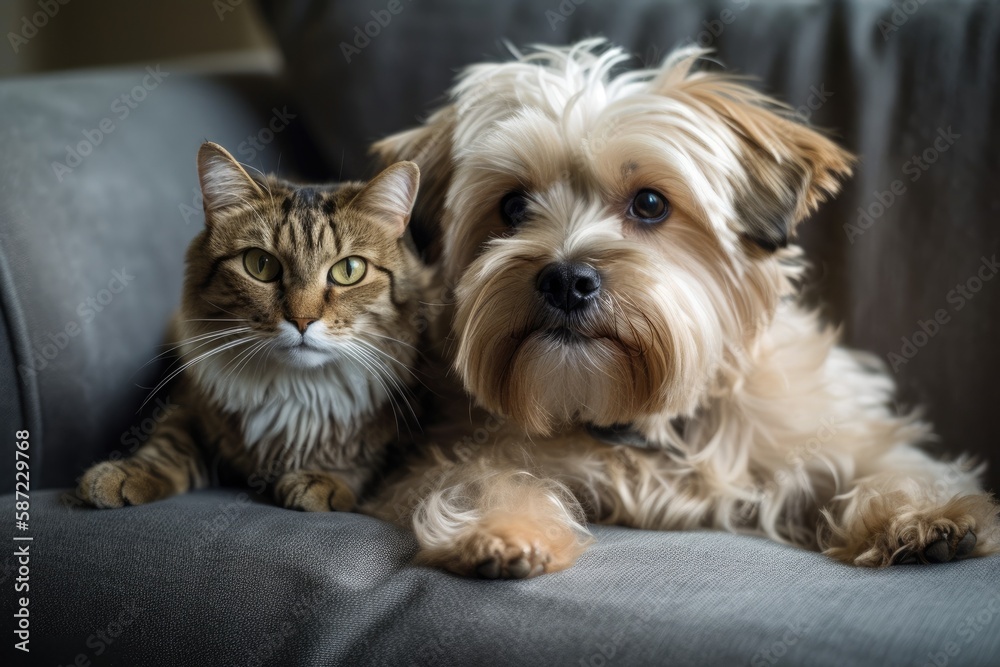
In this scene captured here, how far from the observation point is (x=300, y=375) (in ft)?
4.46

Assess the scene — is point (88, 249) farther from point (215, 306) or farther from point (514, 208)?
point (514, 208)

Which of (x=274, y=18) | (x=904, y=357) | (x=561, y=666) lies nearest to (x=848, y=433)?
(x=904, y=357)

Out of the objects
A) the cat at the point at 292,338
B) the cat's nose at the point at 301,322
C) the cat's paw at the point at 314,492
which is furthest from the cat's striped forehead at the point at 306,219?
the cat's paw at the point at 314,492

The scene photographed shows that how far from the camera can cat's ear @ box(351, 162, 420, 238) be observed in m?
1.32

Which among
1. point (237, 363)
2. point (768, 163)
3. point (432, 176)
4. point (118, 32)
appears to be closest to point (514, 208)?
point (432, 176)

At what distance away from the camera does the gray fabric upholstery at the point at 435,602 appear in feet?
3.16

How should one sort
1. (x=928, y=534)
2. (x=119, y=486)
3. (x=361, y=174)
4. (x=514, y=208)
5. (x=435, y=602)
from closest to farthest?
(x=435, y=602), (x=928, y=534), (x=119, y=486), (x=514, y=208), (x=361, y=174)

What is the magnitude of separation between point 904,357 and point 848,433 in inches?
14.5

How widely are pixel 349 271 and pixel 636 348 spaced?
1.50ft

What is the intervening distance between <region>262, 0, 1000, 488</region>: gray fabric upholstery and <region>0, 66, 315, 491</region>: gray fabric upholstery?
1.27 ft

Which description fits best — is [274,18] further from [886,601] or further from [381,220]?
[886,601]

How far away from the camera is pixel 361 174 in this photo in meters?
1.96

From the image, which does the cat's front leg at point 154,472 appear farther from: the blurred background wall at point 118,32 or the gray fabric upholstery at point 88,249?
the blurred background wall at point 118,32

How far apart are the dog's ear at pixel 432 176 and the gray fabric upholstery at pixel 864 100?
0.46 m
